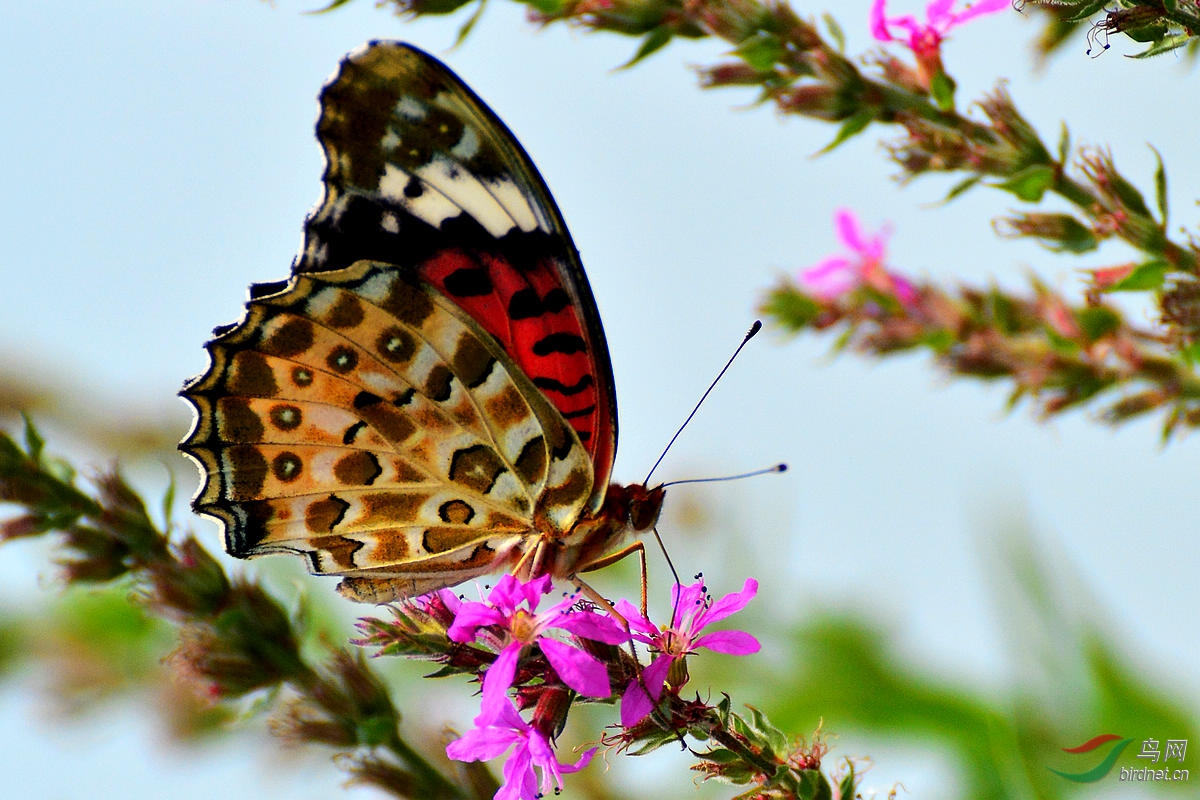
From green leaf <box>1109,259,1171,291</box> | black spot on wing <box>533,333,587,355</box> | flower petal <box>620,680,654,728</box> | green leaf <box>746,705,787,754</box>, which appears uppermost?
green leaf <box>1109,259,1171,291</box>

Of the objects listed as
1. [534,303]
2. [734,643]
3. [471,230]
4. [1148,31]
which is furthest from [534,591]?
[1148,31]

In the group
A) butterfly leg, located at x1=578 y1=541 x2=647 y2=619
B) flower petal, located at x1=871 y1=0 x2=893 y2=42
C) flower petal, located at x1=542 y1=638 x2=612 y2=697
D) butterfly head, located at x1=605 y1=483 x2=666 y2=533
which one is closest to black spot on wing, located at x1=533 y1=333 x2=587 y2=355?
butterfly head, located at x1=605 y1=483 x2=666 y2=533

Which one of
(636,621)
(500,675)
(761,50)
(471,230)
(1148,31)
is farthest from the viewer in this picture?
(471,230)

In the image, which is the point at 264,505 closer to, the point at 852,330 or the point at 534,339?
the point at 534,339

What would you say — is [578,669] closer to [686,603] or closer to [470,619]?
[470,619]

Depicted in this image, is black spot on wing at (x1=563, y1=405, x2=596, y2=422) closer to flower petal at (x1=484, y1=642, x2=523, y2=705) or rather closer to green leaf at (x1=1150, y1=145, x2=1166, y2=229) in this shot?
flower petal at (x1=484, y1=642, x2=523, y2=705)

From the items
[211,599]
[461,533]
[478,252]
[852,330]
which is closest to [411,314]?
[478,252]

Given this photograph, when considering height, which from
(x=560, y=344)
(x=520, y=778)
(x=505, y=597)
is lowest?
(x=520, y=778)
